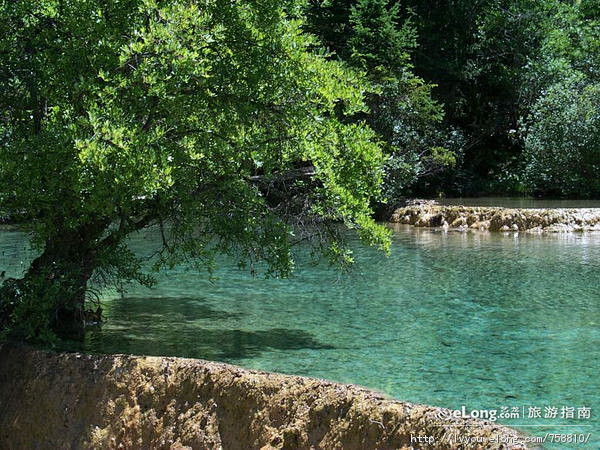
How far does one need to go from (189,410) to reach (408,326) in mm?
3531

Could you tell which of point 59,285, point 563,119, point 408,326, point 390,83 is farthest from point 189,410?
point 563,119

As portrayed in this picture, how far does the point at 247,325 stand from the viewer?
9.68 metres

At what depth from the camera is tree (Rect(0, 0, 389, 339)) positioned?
7.24m

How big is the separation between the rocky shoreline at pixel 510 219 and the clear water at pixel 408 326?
465 centimetres

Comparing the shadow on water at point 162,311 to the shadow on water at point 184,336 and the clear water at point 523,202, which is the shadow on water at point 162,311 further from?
the clear water at point 523,202

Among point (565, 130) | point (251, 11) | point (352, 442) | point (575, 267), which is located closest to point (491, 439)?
point (352, 442)

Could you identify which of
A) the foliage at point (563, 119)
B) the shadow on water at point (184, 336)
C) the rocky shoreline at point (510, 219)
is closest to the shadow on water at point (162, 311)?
A: the shadow on water at point (184, 336)

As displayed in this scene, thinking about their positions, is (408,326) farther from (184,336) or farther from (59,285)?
(59,285)

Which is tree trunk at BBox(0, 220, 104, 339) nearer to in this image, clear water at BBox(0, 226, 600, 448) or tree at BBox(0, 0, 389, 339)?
tree at BBox(0, 0, 389, 339)

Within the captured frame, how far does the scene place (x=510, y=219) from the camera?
20.4m

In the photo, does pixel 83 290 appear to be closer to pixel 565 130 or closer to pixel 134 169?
pixel 134 169

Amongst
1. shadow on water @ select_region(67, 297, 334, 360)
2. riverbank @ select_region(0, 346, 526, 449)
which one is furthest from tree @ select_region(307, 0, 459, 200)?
riverbank @ select_region(0, 346, 526, 449)

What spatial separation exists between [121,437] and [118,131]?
250 cm

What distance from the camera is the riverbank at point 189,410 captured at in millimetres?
5668
